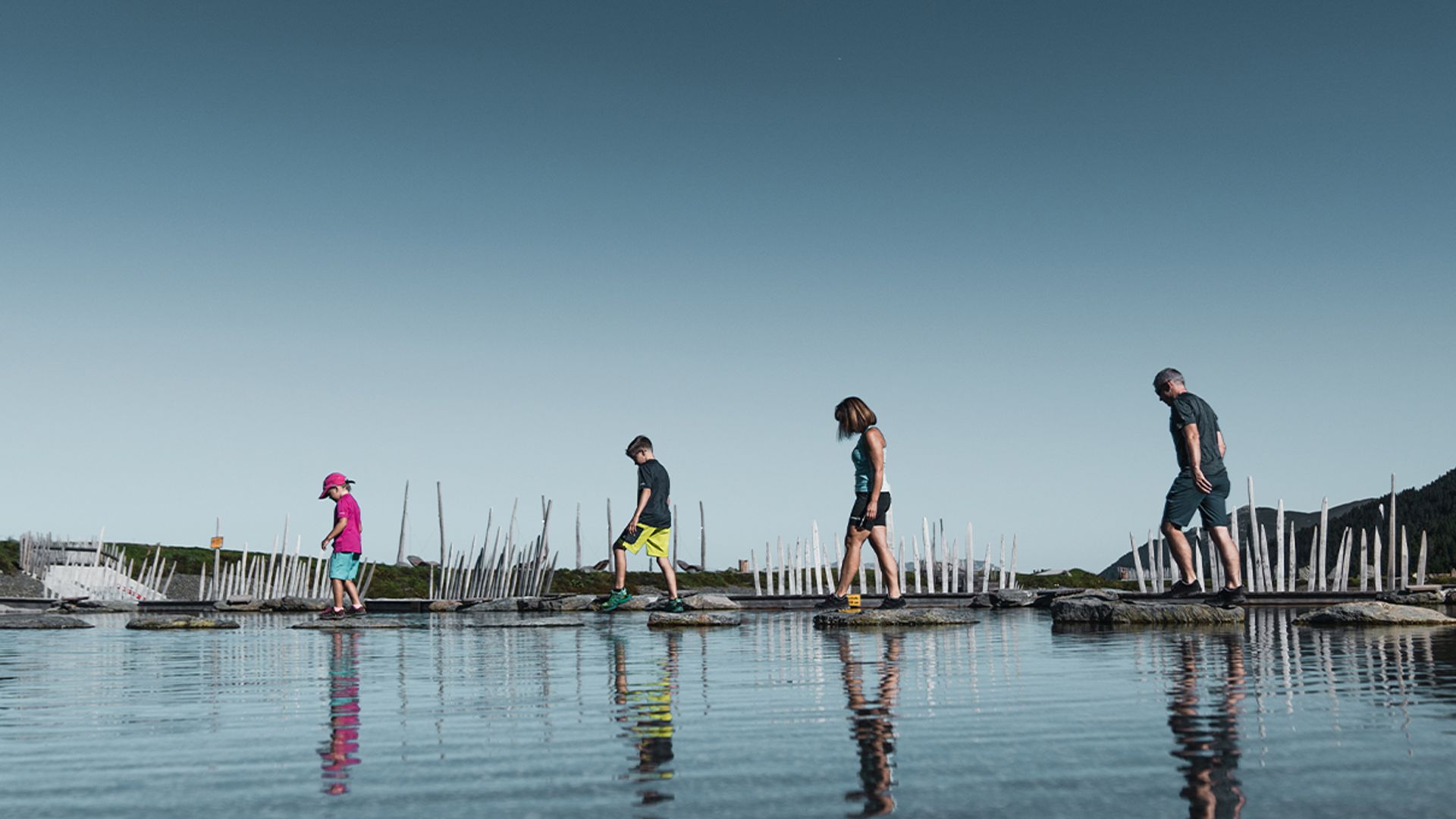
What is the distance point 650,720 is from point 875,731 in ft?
2.39

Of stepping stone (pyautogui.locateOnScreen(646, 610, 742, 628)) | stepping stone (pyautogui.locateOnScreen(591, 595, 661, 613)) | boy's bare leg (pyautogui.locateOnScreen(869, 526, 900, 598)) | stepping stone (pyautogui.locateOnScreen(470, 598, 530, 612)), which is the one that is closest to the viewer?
stepping stone (pyautogui.locateOnScreen(646, 610, 742, 628))

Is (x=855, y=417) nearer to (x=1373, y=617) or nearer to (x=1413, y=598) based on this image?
(x=1373, y=617)

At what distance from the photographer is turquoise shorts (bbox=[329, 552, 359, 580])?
13797mm

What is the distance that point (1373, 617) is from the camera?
8.33 metres

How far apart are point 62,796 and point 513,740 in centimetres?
104

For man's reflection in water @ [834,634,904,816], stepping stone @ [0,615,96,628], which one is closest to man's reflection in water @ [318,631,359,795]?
man's reflection in water @ [834,634,904,816]

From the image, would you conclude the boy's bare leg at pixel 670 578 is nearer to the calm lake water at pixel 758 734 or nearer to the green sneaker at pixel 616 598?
the green sneaker at pixel 616 598

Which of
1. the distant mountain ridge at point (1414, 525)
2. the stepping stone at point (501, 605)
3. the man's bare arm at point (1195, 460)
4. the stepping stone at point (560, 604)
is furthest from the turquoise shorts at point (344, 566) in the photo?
the distant mountain ridge at point (1414, 525)

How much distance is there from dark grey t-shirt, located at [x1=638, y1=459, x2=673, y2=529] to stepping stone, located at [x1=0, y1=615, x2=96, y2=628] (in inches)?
236

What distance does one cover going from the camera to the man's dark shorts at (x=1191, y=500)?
32.1 ft

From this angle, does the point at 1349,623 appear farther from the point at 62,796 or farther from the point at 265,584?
the point at 265,584

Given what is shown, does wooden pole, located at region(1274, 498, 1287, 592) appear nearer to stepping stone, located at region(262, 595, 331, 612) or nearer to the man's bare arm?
the man's bare arm

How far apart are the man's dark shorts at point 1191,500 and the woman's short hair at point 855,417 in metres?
2.61

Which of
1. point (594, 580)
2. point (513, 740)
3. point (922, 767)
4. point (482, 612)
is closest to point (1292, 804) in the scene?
point (922, 767)
